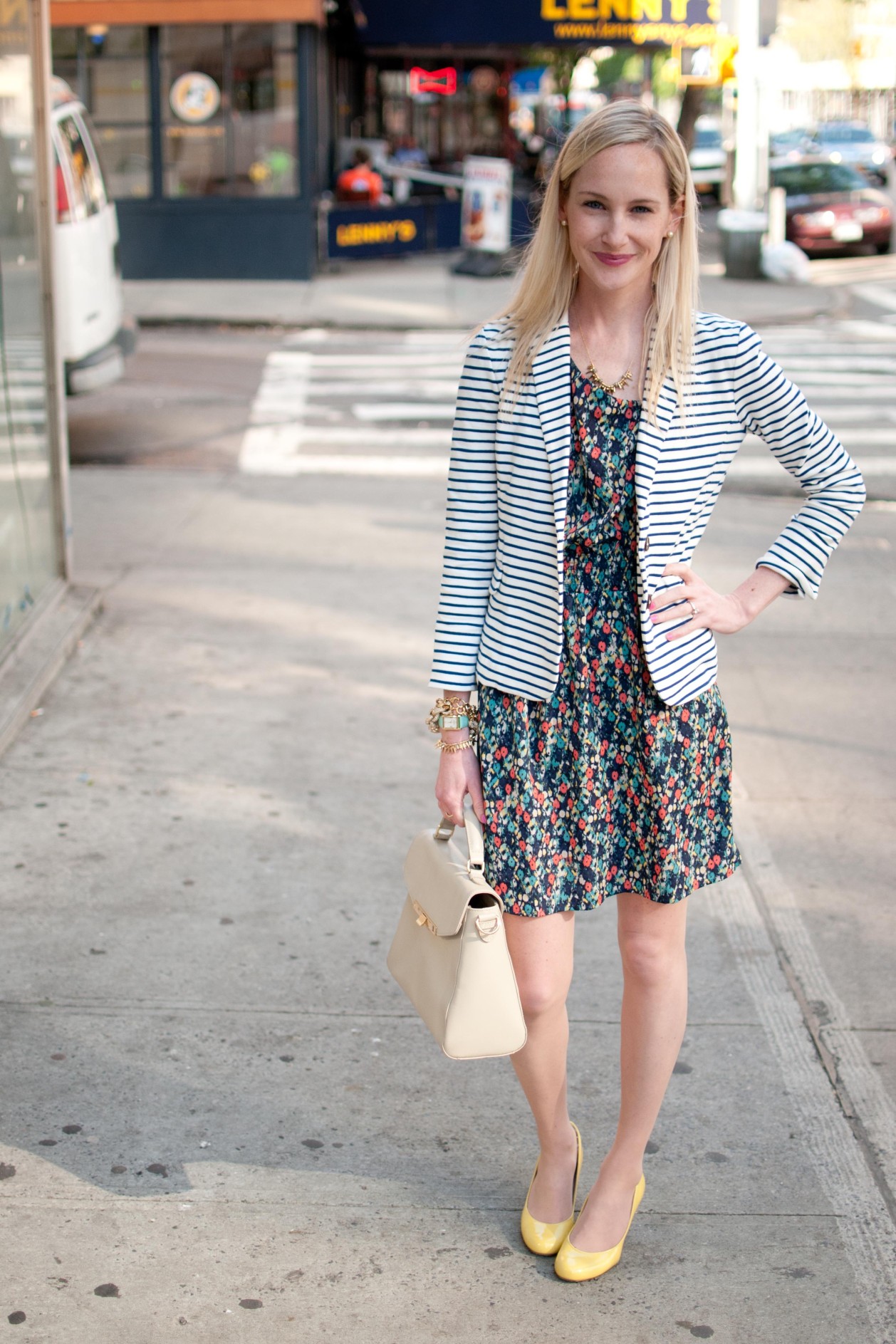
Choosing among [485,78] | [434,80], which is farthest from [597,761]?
[485,78]

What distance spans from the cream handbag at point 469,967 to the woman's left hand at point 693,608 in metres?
0.47

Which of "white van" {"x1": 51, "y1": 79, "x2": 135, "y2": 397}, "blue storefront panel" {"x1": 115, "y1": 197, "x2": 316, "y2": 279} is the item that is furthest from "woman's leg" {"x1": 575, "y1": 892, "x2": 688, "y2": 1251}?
"blue storefront panel" {"x1": 115, "y1": 197, "x2": 316, "y2": 279}

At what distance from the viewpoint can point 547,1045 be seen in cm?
269

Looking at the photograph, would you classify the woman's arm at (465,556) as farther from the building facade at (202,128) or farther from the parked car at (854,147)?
the parked car at (854,147)

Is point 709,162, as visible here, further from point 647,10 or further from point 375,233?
point 375,233

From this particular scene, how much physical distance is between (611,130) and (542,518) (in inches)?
24.0

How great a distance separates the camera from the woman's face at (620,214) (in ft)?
7.90

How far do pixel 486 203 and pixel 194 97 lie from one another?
4306mm

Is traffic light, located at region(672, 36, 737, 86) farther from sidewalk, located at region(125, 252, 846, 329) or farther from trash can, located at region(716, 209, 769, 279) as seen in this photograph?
sidewalk, located at region(125, 252, 846, 329)

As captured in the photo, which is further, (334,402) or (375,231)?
(375,231)

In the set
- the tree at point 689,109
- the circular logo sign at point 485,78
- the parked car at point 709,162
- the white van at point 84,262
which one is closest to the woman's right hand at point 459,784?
the white van at point 84,262

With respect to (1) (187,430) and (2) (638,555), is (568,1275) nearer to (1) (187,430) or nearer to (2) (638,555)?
(2) (638,555)

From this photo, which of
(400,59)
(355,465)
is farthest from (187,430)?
(400,59)

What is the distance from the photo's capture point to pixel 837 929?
4.07 meters
